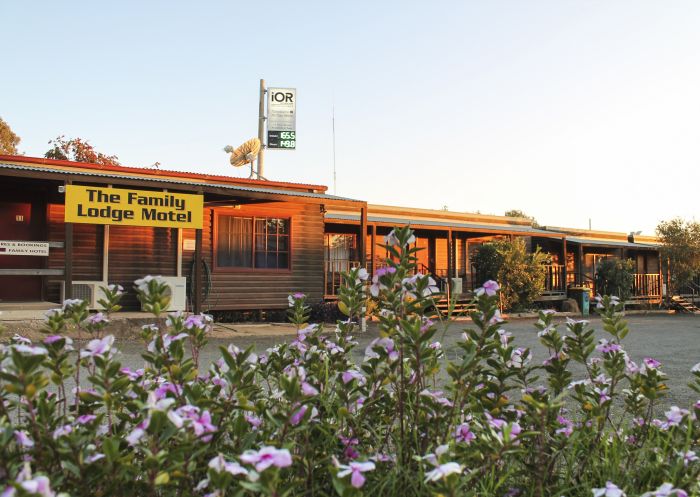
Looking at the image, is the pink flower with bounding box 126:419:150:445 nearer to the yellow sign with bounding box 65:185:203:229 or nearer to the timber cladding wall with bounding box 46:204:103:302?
the yellow sign with bounding box 65:185:203:229

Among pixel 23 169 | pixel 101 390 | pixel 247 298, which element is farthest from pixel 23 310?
pixel 101 390

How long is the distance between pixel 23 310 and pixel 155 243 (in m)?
3.78

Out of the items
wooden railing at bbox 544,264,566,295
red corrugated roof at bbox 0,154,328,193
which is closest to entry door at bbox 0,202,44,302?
red corrugated roof at bbox 0,154,328,193

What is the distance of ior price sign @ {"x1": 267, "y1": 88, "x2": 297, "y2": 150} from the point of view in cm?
2417

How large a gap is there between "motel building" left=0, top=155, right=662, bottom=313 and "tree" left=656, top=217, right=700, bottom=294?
10222 mm

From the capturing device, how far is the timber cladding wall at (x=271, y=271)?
49.2 feet

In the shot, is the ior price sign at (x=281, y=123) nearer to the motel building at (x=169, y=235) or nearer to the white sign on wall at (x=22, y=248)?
the motel building at (x=169, y=235)

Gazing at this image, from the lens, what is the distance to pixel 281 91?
24562mm

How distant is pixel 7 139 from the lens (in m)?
34.6

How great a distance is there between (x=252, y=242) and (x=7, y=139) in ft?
84.4

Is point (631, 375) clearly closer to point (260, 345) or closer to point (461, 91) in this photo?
point (260, 345)

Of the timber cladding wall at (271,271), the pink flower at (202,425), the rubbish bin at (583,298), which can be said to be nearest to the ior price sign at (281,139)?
the timber cladding wall at (271,271)

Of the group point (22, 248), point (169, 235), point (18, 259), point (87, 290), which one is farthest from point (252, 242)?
point (22, 248)

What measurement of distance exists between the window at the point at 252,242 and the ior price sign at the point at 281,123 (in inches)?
345
